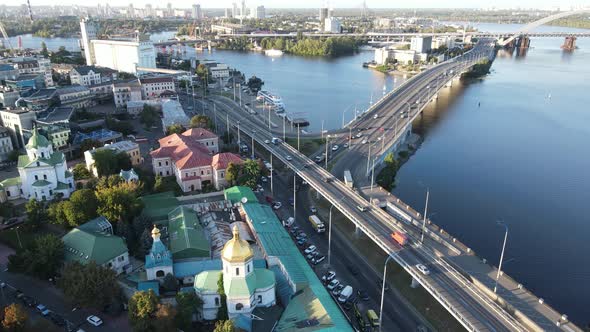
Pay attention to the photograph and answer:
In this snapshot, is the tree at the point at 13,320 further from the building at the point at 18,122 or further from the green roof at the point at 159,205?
the building at the point at 18,122

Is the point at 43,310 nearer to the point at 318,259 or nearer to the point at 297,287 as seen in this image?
the point at 297,287

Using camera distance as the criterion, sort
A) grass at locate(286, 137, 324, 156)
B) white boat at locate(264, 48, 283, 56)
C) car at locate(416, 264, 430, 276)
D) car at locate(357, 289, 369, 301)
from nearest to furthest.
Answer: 1. car at locate(416, 264, 430, 276)
2. car at locate(357, 289, 369, 301)
3. grass at locate(286, 137, 324, 156)
4. white boat at locate(264, 48, 283, 56)

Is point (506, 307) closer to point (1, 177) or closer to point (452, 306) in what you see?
point (452, 306)

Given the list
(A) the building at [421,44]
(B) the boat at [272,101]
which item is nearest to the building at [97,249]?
(B) the boat at [272,101]

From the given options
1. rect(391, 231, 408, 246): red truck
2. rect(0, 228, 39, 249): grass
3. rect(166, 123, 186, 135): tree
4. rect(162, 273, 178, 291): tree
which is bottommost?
rect(0, 228, 39, 249): grass

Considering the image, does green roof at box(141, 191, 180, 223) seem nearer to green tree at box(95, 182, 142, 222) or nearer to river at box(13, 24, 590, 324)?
green tree at box(95, 182, 142, 222)

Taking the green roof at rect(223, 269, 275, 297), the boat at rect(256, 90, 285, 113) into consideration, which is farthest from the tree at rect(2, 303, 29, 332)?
the boat at rect(256, 90, 285, 113)
